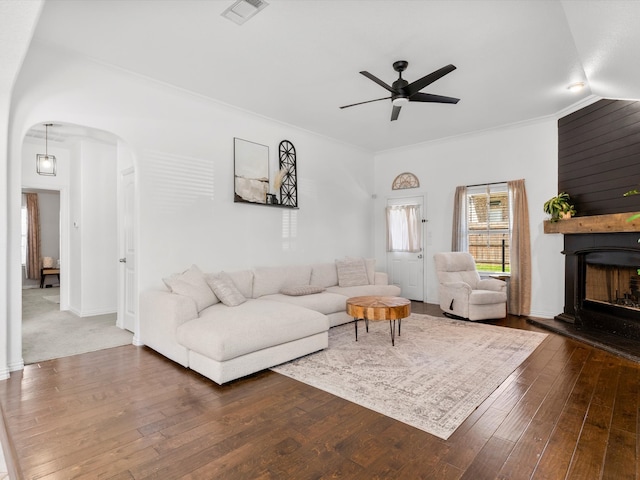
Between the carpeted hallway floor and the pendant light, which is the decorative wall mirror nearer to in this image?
the carpeted hallway floor

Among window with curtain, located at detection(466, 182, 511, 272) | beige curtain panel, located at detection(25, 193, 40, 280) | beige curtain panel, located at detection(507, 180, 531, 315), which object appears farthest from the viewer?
beige curtain panel, located at detection(25, 193, 40, 280)

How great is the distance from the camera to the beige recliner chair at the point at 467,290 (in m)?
5.09

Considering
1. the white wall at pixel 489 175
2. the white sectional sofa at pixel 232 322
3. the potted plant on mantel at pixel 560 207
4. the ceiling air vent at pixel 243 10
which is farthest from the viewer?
the white wall at pixel 489 175

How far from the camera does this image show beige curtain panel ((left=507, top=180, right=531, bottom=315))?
5.47 metres

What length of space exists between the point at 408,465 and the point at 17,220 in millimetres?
3784

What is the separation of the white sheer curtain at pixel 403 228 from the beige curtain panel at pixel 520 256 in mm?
1702

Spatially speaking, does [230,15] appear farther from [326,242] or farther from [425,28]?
[326,242]

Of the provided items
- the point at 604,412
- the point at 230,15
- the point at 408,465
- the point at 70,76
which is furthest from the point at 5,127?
the point at 604,412

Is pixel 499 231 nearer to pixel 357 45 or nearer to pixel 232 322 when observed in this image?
pixel 357 45

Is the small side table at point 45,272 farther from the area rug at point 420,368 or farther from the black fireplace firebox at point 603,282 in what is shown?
the black fireplace firebox at point 603,282

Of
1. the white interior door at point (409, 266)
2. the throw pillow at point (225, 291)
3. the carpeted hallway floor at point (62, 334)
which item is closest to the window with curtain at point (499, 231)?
the white interior door at point (409, 266)

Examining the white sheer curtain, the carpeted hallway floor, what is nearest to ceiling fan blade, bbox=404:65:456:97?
the white sheer curtain

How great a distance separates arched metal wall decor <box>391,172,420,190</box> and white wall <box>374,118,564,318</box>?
97 millimetres

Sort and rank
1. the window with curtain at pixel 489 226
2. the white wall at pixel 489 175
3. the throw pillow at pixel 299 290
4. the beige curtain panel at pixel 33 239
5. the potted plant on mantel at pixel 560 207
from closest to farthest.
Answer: the throw pillow at pixel 299 290 < the potted plant on mantel at pixel 560 207 < the white wall at pixel 489 175 < the window with curtain at pixel 489 226 < the beige curtain panel at pixel 33 239
